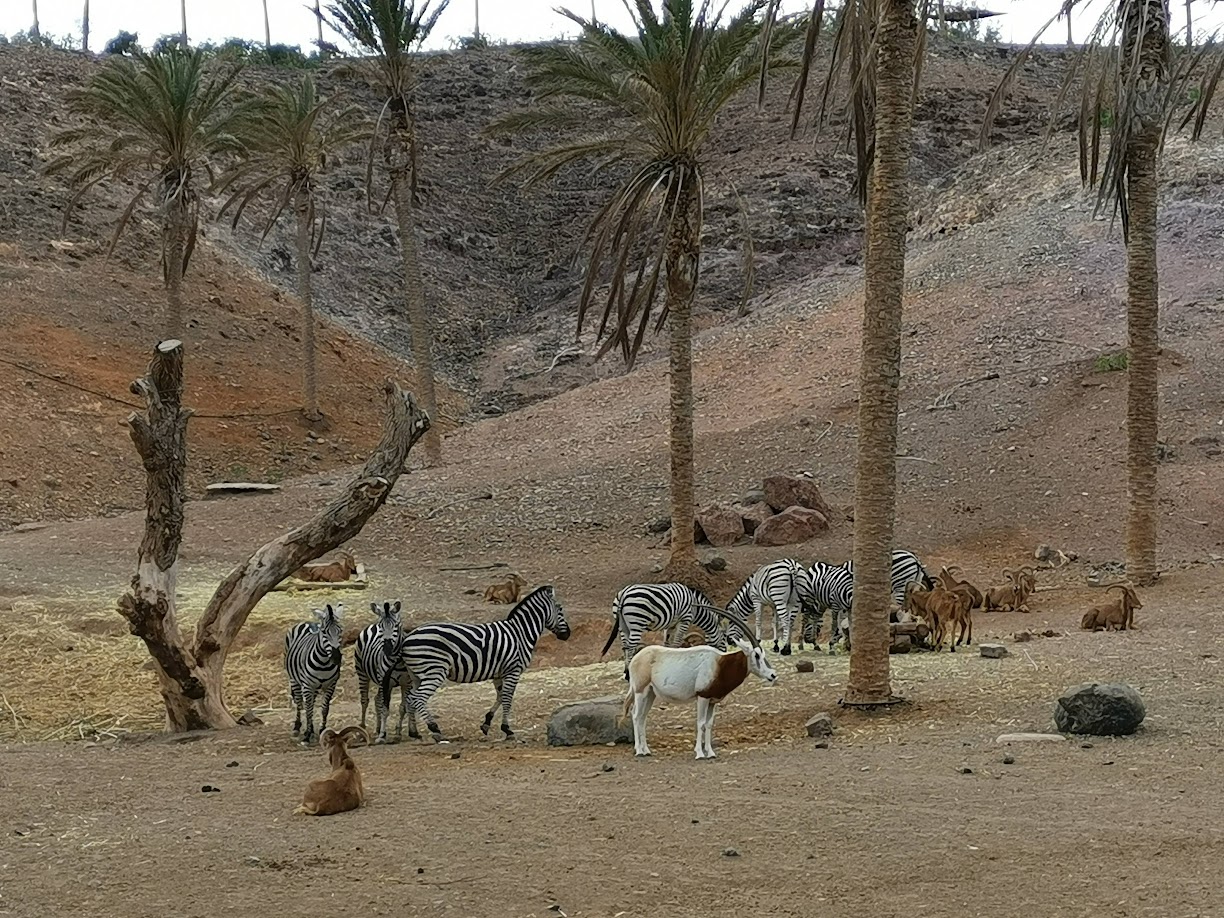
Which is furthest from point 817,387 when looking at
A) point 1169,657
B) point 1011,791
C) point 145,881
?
point 145,881

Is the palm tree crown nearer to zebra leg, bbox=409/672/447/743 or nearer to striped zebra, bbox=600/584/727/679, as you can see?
striped zebra, bbox=600/584/727/679

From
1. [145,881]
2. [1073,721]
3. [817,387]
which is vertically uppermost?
[817,387]

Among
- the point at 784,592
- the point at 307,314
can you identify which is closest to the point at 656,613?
the point at 784,592

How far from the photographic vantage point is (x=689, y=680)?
1037 centimetres

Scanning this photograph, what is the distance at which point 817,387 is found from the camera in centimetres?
3531

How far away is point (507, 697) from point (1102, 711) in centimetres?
486

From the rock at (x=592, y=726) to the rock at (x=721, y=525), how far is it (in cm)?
1397

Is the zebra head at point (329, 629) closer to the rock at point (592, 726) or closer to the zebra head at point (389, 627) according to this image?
the zebra head at point (389, 627)

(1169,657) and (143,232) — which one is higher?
(143,232)

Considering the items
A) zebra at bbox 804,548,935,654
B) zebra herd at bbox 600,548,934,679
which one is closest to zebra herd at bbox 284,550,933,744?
zebra herd at bbox 600,548,934,679

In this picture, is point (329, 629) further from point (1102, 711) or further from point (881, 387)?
point (1102, 711)

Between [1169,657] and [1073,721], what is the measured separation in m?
3.87

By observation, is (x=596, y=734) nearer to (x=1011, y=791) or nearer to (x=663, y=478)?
(x=1011, y=791)

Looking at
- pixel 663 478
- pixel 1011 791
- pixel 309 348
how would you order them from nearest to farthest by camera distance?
1. pixel 1011 791
2. pixel 663 478
3. pixel 309 348
